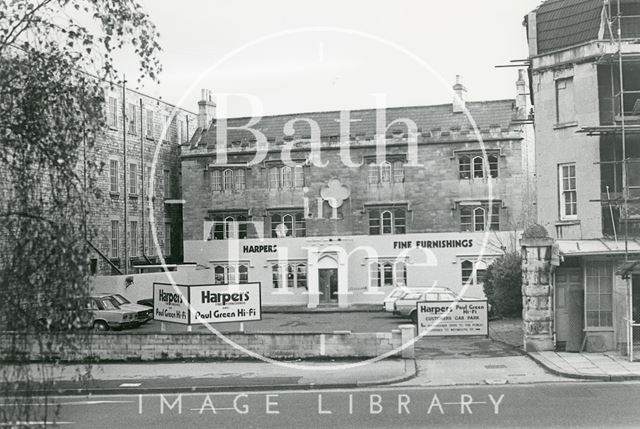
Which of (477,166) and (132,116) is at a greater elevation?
(132,116)

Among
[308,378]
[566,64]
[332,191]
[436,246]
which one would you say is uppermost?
[566,64]

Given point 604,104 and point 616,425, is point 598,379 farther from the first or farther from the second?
point 604,104

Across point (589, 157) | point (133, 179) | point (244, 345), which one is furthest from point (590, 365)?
point (133, 179)

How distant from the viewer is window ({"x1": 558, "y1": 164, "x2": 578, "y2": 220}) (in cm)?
2378

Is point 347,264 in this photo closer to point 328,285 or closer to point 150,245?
point 328,285

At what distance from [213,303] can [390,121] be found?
22.7m

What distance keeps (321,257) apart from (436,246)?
6337 mm

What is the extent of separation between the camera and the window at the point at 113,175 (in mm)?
39125

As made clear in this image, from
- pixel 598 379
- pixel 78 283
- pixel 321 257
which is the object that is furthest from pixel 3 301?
pixel 321 257

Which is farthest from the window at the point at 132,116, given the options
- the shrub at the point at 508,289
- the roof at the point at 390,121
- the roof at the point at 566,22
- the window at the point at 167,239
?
the roof at the point at 566,22

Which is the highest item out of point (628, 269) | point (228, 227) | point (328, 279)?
point (228, 227)

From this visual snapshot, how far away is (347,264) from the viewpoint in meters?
40.0

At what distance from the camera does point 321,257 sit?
40.3 meters

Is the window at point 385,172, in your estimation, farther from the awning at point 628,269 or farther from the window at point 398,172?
the awning at point 628,269
